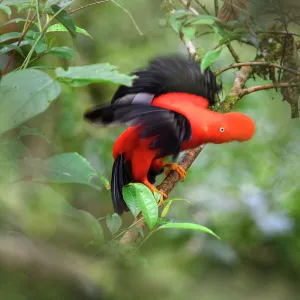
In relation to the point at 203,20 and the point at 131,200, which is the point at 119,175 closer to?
the point at 131,200

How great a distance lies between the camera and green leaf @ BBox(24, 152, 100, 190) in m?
0.40

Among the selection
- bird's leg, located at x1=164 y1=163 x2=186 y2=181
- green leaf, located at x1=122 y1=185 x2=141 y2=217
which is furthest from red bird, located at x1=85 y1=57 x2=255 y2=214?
green leaf, located at x1=122 y1=185 x2=141 y2=217

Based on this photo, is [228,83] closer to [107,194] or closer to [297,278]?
[107,194]

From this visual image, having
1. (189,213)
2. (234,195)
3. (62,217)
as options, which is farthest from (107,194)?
(62,217)

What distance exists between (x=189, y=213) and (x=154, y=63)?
4.05 feet

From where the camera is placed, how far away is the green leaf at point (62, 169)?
0.40 metres

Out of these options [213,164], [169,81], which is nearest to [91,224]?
[169,81]

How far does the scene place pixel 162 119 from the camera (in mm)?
1092

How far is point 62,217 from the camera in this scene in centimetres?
33

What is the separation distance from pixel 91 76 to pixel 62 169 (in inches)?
4.1

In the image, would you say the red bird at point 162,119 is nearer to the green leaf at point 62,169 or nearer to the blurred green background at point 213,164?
the blurred green background at point 213,164

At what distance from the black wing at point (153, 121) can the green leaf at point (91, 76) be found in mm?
557

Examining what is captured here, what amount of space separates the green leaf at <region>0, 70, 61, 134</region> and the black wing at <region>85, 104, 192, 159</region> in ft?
1.91

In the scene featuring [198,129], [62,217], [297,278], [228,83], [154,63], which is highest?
[62,217]
